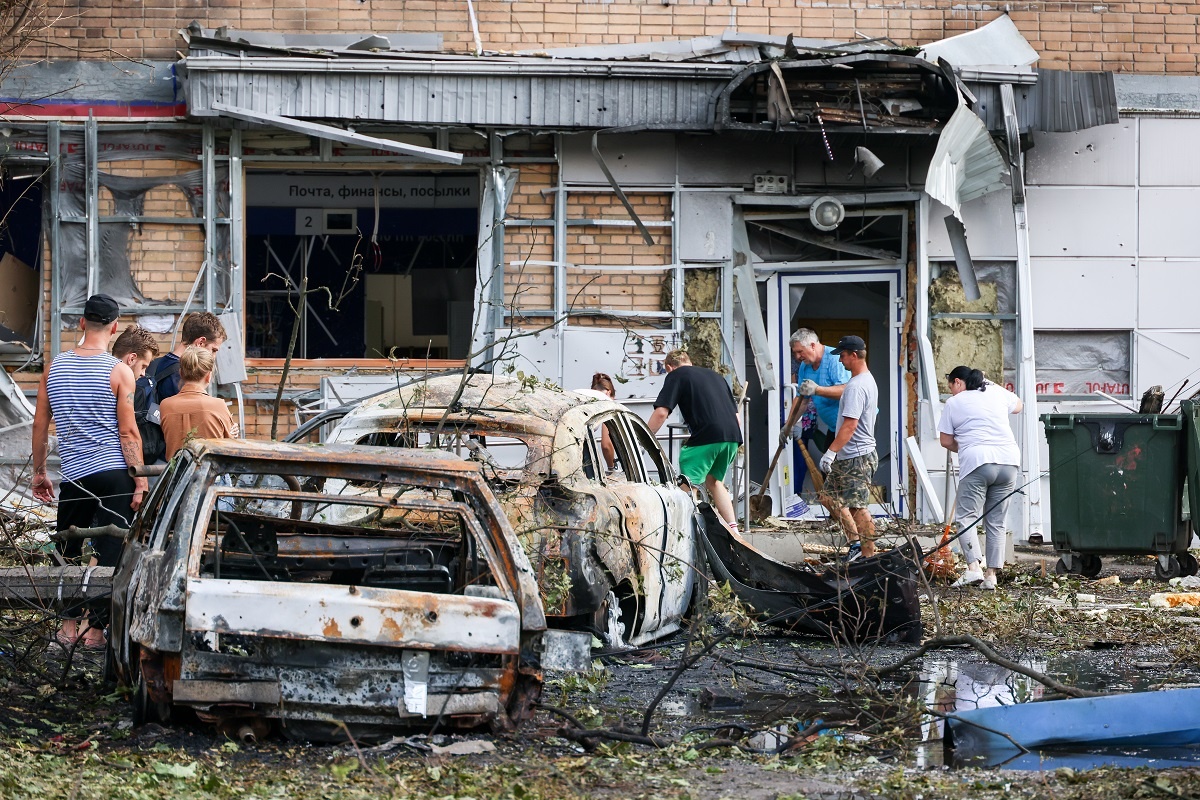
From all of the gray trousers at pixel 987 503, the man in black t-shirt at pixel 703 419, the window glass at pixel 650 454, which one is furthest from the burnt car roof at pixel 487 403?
the gray trousers at pixel 987 503

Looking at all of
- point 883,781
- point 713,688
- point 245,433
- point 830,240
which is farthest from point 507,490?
point 830,240

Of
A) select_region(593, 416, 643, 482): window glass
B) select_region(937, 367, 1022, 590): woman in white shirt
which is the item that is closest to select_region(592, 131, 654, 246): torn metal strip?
select_region(937, 367, 1022, 590): woman in white shirt

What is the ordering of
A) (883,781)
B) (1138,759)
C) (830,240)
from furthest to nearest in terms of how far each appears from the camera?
(830,240) → (1138,759) → (883,781)

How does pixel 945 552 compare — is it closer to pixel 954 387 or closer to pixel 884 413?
pixel 954 387

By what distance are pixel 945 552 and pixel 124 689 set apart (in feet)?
22.1

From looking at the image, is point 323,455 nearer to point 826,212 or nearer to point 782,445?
point 782,445

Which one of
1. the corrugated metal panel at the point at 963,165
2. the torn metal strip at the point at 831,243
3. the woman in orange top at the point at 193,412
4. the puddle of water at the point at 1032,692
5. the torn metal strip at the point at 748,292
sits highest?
the corrugated metal panel at the point at 963,165

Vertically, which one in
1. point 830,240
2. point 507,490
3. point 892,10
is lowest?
point 507,490

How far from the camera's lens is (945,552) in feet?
36.3

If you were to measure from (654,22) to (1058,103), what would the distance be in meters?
3.65

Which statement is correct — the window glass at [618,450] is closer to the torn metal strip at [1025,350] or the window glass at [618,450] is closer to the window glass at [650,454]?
the window glass at [650,454]

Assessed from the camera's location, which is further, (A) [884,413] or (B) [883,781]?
(A) [884,413]

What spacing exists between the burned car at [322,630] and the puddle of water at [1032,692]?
1540 millimetres

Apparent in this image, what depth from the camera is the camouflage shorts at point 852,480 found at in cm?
1160
